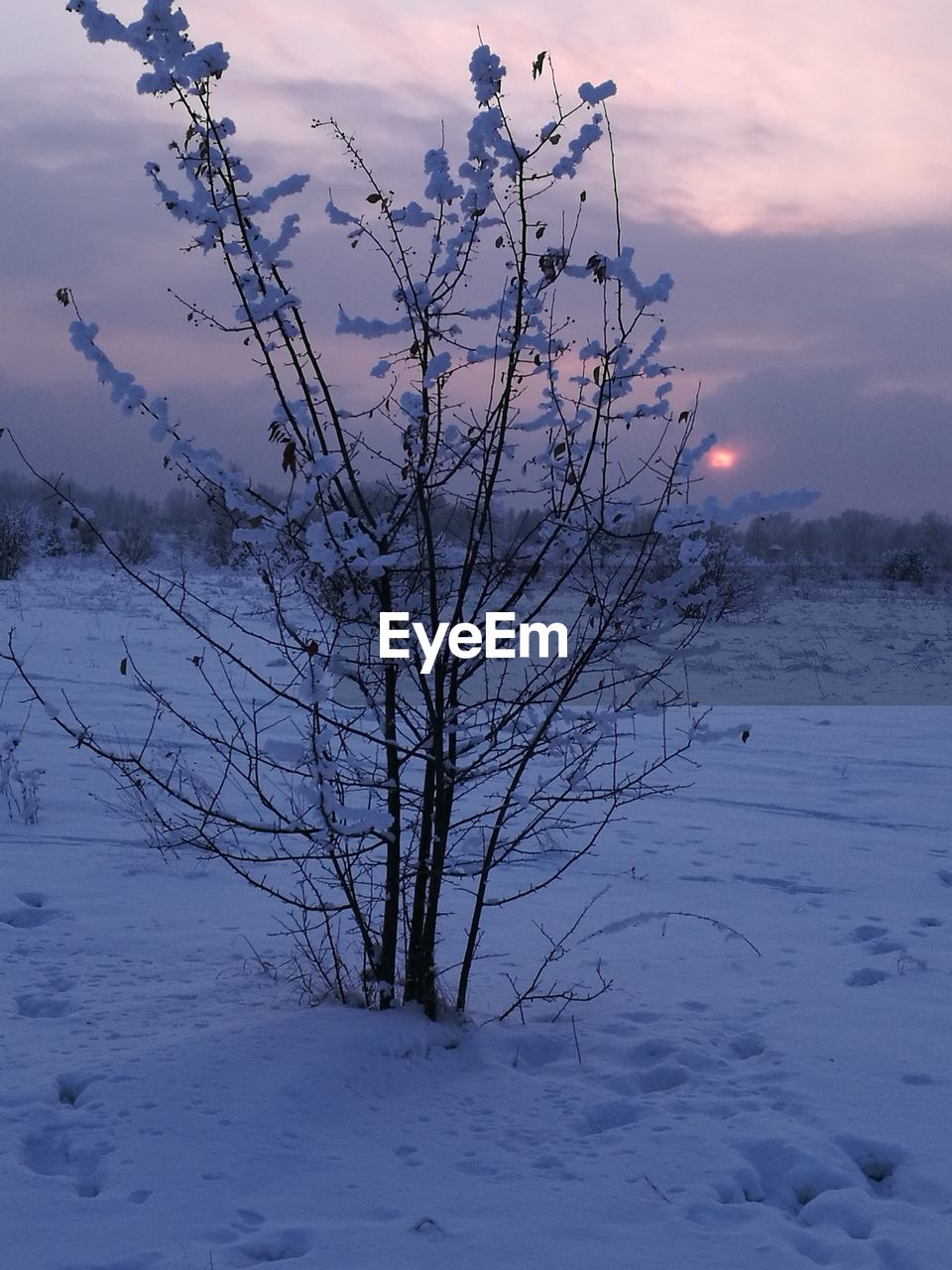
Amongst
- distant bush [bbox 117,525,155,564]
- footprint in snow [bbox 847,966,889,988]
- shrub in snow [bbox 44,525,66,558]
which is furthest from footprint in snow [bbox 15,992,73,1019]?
shrub in snow [bbox 44,525,66,558]

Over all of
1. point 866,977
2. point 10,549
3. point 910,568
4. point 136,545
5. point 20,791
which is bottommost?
point 866,977

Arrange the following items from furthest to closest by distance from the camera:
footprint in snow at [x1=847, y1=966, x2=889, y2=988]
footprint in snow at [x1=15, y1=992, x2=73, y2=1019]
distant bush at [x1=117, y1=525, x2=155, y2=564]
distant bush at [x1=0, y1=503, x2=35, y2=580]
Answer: distant bush at [x1=117, y1=525, x2=155, y2=564] → distant bush at [x1=0, y1=503, x2=35, y2=580] → footprint in snow at [x1=847, y1=966, x2=889, y2=988] → footprint in snow at [x1=15, y1=992, x2=73, y2=1019]

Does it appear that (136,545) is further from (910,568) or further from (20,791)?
(910,568)

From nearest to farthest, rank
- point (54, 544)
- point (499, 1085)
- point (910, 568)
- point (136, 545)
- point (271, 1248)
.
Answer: point (271, 1248)
point (499, 1085)
point (136, 545)
point (54, 544)
point (910, 568)

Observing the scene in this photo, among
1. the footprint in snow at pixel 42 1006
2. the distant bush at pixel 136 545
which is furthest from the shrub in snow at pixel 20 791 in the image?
the distant bush at pixel 136 545

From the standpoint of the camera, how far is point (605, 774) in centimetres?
773

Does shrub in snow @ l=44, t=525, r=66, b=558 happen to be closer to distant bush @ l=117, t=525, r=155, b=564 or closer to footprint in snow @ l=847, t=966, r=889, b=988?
distant bush @ l=117, t=525, r=155, b=564

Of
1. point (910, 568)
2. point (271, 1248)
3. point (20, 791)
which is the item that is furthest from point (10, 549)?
point (910, 568)

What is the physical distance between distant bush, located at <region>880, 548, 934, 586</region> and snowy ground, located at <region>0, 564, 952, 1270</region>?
39112 millimetres

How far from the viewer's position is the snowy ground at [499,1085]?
2.36m

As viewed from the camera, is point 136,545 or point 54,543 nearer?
point 136,545

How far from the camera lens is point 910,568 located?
41906 millimetres

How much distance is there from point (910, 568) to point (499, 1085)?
140 ft

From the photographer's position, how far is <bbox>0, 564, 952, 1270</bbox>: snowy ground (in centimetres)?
236
